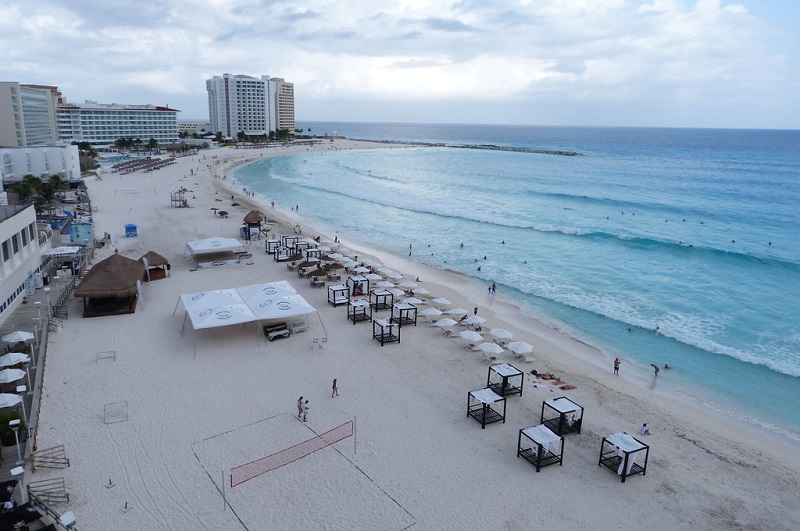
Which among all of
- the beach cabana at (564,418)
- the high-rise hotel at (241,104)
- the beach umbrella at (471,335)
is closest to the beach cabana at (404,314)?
the beach umbrella at (471,335)

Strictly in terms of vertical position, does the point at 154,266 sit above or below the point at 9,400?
above

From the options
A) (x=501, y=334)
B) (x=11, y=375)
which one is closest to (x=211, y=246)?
(x=11, y=375)

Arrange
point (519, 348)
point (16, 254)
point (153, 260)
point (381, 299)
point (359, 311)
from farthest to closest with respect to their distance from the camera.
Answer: point (153, 260) < point (381, 299) < point (359, 311) < point (16, 254) < point (519, 348)

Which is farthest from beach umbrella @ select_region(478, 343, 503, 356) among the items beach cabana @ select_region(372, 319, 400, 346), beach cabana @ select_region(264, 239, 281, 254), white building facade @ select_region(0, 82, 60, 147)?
white building facade @ select_region(0, 82, 60, 147)

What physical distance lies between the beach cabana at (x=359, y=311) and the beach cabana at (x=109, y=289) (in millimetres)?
8755

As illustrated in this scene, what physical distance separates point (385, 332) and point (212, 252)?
1463 centimetres

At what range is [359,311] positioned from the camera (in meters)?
22.2

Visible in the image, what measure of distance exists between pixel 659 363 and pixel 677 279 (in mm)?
13748

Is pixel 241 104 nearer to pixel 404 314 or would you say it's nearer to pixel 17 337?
pixel 404 314

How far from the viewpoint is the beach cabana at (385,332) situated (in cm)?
1941

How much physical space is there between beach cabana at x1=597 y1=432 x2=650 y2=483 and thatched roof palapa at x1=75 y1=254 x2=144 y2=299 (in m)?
18.2

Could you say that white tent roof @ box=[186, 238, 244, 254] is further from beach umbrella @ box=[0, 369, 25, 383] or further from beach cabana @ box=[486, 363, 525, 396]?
beach cabana @ box=[486, 363, 525, 396]

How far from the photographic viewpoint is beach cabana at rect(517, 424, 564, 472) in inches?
495

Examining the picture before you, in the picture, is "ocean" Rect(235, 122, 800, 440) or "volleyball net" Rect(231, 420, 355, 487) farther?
"ocean" Rect(235, 122, 800, 440)
